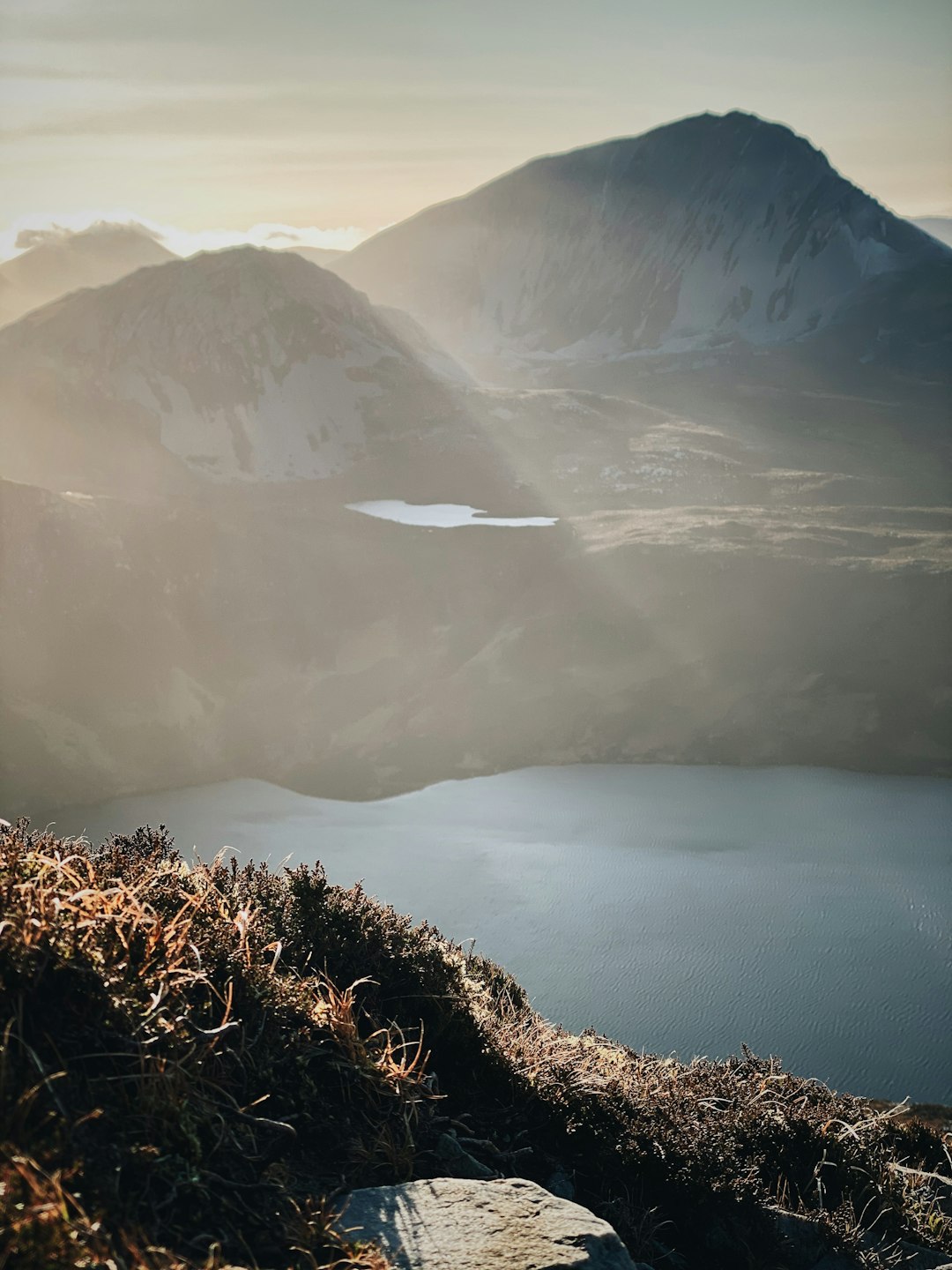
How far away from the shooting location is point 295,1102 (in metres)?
2.73

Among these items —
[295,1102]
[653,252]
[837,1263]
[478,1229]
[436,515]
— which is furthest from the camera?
[653,252]

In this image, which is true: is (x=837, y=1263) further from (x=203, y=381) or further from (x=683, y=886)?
(x=203, y=381)

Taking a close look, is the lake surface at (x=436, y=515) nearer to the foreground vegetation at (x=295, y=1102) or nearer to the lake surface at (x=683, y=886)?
the lake surface at (x=683, y=886)

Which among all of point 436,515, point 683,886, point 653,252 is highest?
point 653,252

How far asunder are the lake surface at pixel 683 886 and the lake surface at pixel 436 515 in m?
16.2

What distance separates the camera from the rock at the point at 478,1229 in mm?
2297

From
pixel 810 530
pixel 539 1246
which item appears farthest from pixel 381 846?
pixel 810 530

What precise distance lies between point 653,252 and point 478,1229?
342ft

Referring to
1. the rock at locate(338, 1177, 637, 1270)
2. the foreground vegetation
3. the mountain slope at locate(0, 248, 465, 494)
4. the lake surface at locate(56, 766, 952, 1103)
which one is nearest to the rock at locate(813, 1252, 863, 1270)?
the foreground vegetation

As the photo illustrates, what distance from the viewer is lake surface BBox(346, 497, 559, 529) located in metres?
39.0

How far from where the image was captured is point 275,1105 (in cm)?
268

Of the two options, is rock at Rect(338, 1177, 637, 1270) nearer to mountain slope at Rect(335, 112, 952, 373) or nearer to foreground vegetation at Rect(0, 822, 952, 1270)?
foreground vegetation at Rect(0, 822, 952, 1270)

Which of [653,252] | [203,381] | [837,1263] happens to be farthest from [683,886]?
[653,252]

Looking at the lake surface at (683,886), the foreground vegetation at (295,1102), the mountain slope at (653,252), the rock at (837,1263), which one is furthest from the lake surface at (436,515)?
the mountain slope at (653,252)
